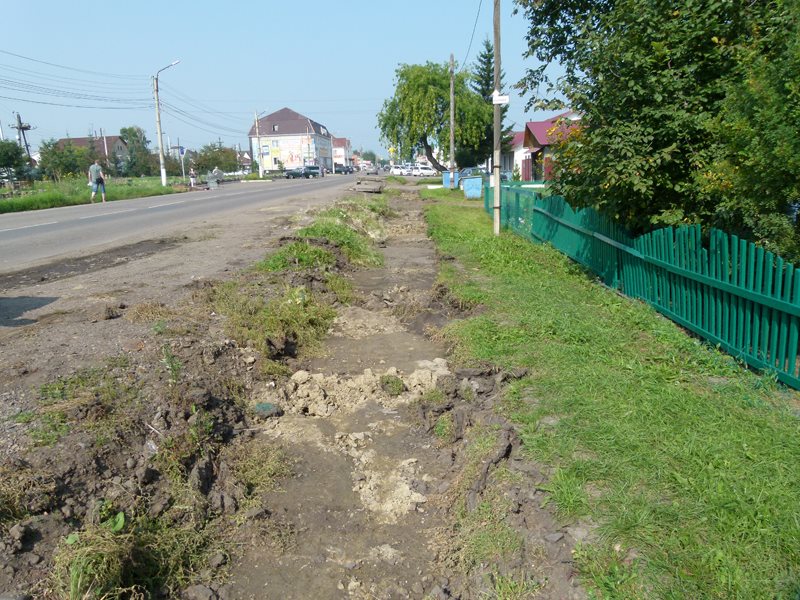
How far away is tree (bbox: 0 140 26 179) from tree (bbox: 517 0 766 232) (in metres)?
46.5

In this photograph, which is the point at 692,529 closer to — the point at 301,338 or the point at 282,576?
the point at 282,576

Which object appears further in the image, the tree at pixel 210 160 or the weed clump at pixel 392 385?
Answer: the tree at pixel 210 160

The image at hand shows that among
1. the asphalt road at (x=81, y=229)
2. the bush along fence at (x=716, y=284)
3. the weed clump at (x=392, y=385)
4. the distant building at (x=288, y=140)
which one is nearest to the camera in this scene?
the bush along fence at (x=716, y=284)

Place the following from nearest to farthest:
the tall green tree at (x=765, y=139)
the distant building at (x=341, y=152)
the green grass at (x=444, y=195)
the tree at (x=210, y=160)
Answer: the tall green tree at (x=765, y=139)
the green grass at (x=444, y=195)
the tree at (x=210, y=160)
the distant building at (x=341, y=152)

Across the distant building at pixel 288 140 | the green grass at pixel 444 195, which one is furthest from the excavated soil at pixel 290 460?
the distant building at pixel 288 140

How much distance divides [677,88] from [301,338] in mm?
5041

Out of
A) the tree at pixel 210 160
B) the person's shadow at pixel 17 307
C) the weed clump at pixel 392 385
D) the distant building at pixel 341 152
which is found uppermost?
the distant building at pixel 341 152

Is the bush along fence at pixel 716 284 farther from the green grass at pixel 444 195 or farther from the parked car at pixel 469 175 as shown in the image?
the green grass at pixel 444 195

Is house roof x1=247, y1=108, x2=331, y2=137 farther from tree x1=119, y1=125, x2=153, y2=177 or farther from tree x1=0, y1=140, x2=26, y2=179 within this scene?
tree x1=0, y1=140, x2=26, y2=179

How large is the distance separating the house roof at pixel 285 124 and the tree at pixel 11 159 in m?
69.8

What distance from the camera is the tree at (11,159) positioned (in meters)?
44.1

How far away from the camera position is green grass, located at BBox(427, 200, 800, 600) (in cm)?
267

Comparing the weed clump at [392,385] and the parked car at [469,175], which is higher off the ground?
the parked car at [469,175]

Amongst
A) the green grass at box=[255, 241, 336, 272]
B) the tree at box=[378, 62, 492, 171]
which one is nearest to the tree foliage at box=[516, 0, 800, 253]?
the green grass at box=[255, 241, 336, 272]
